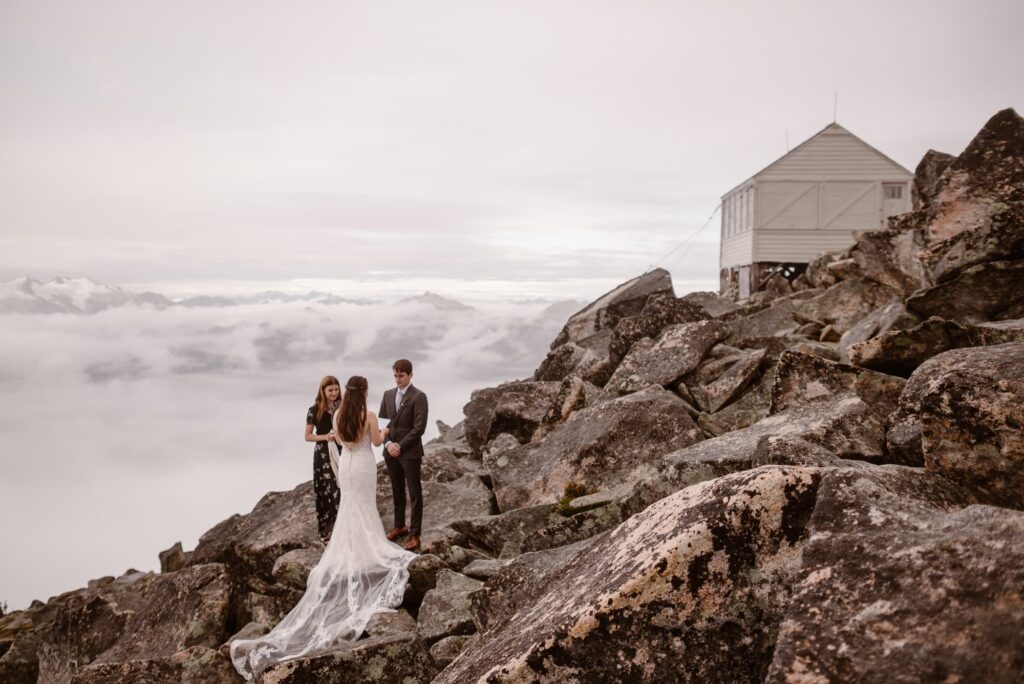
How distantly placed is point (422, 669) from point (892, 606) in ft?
16.4

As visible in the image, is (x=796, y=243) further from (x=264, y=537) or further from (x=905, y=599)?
(x=905, y=599)

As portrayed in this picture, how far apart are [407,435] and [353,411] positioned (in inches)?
44.8

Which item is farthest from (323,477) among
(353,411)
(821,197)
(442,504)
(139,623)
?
(821,197)

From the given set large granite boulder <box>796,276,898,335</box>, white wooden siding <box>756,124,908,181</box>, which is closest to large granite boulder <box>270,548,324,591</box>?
large granite boulder <box>796,276,898,335</box>

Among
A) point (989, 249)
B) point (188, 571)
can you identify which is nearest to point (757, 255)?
point (989, 249)

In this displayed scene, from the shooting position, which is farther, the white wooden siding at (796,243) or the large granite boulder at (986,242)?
the white wooden siding at (796,243)

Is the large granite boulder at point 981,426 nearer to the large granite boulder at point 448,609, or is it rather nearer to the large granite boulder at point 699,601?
the large granite boulder at point 699,601

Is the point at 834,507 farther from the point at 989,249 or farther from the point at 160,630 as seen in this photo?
the point at 160,630

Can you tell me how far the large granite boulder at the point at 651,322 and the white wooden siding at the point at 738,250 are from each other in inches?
952

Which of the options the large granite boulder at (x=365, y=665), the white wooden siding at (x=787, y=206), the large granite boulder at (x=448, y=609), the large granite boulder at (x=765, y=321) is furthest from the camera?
the white wooden siding at (x=787, y=206)

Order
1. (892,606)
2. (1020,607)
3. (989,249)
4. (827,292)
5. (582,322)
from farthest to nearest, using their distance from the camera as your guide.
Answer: (582,322) → (827,292) → (989,249) → (892,606) → (1020,607)

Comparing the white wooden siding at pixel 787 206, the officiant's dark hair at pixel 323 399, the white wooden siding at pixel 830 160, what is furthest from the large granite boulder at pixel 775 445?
the white wooden siding at pixel 830 160

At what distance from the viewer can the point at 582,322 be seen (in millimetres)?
21281

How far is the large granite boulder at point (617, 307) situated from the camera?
19891 mm
